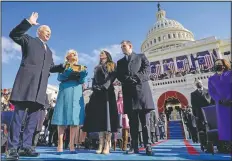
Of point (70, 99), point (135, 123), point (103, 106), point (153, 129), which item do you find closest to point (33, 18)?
point (70, 99)

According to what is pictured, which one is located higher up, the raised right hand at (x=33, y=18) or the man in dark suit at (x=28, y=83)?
the raised right hand at (x=33, y=18)

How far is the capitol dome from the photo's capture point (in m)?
53.7

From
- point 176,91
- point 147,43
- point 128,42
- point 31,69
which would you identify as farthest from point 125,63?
point 147,43

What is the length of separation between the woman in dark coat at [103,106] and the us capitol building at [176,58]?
16.9m

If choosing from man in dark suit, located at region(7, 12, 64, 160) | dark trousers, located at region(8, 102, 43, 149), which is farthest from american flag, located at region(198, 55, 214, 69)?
dark trousers, located at region(8, 102, 43, 149)

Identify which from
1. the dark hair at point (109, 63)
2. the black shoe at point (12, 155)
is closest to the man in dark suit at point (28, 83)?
the black shoe at point (12, 155)

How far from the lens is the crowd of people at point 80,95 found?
8.65 feet

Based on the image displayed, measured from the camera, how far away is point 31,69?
106 inches

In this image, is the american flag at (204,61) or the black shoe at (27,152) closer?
the black shoe at (27,152)

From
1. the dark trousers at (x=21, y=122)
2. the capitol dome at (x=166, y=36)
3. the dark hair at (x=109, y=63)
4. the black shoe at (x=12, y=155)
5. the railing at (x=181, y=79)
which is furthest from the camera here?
the capitol dome at (x=166, y=36)

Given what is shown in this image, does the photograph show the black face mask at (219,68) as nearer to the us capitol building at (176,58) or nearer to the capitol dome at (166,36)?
the us capitol building at (176,58)

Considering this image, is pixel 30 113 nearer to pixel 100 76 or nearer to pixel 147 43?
pixel 100 76

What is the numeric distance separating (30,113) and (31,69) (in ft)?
2.08

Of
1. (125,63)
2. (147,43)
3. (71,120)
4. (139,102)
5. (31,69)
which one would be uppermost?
(147,43)
